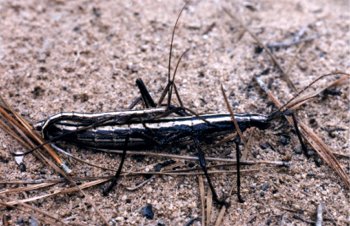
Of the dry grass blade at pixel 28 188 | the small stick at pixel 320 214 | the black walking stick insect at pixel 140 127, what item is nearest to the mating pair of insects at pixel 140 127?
the black walking stick insect at pixel 140 127

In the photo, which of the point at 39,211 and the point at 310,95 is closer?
the point at 39,211

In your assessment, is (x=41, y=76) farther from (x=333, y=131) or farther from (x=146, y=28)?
(x=333, y=131)

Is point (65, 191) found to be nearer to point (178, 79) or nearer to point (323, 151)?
point (178, 79)

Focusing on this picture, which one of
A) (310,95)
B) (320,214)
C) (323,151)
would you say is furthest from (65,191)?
(310,95)

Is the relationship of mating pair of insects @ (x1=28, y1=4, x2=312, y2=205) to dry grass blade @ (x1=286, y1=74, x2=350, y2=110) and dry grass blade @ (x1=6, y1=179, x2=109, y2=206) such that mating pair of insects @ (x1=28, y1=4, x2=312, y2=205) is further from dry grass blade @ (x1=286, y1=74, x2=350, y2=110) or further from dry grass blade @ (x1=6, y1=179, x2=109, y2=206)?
dry grass blade @ (x1=286, y1=74, x2=350, y2=110)

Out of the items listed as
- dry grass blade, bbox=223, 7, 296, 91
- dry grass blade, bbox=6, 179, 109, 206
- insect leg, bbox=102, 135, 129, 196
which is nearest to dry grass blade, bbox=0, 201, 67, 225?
dry grass blade, bbox=6, 179, 109, 206

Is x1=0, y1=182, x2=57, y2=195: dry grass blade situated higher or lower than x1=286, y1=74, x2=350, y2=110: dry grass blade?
lower

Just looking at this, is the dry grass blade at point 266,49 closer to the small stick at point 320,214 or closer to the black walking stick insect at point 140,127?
the black walking stick insect at point 140,127

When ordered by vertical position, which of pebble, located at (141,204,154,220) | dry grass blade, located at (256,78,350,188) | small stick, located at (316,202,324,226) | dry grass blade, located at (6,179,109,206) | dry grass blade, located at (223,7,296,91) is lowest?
small stick, located at (316,202,324,226)
